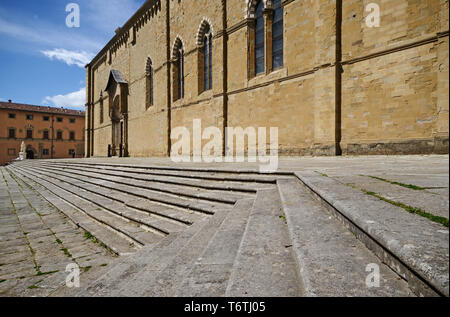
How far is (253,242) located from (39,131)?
58.5 metres

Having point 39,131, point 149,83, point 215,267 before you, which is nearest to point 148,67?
point 149,83

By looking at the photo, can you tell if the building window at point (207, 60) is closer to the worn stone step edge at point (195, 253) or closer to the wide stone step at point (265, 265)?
the worn stone step edge at point (195, 253)

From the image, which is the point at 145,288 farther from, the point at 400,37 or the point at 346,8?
the point at 346,8

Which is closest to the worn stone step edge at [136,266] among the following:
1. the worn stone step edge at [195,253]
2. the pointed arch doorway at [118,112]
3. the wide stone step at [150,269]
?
the wide stone step at [150,269]

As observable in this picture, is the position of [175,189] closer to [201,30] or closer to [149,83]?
[201,30]

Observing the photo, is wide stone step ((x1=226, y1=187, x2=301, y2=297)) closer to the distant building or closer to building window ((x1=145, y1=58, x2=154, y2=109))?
building window ((x1=145, y1=58, x2=154, y2=109))

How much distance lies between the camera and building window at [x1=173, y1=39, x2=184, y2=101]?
16.7m

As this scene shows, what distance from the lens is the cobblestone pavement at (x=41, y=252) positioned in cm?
280

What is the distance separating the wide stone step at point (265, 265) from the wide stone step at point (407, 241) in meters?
0.49

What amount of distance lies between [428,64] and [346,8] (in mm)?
3574

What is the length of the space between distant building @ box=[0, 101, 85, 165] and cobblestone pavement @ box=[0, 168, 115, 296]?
5055 cm

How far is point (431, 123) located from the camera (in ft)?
22.8

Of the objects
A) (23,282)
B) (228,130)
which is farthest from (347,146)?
(23,282)

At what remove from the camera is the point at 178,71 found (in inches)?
675
